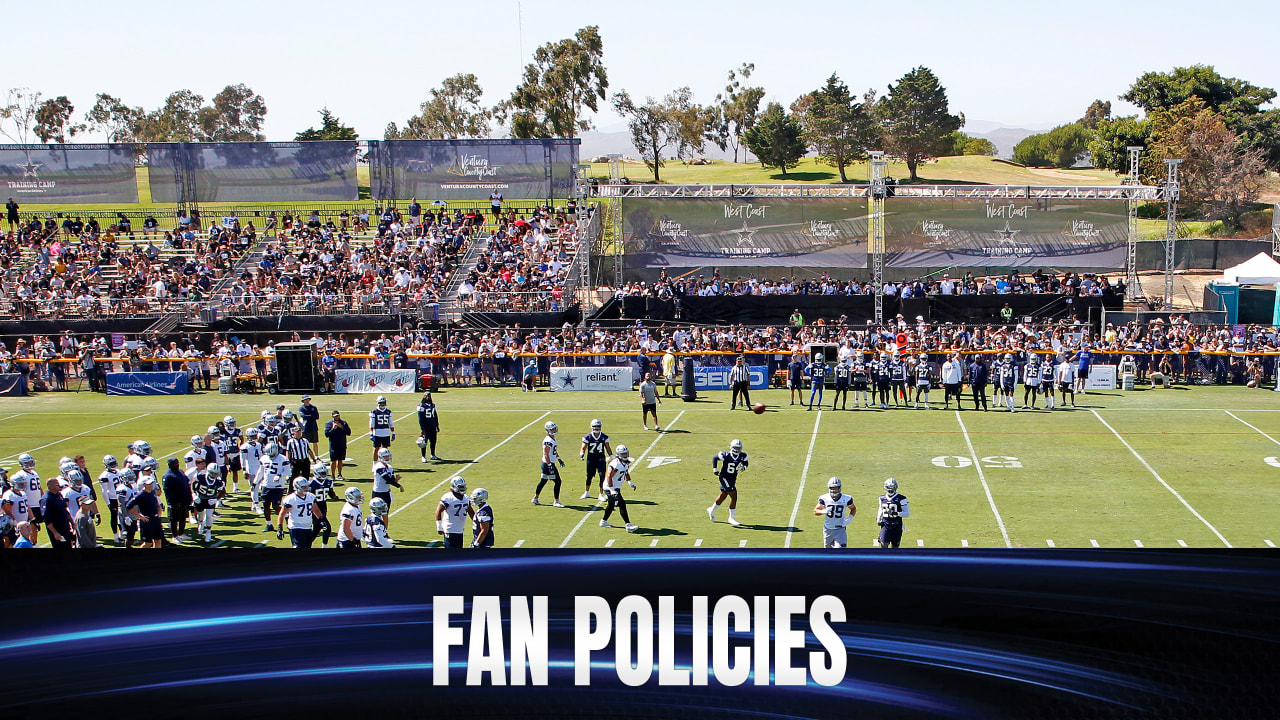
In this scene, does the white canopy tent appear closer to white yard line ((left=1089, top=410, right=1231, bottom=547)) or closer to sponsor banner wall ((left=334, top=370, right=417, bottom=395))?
white yard line ((left=1089, top=410, right=1231, bottom=547))

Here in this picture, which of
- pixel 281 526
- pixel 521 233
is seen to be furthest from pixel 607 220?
pixel 281 526

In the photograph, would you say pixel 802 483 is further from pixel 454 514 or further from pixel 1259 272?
pixel 1259 272

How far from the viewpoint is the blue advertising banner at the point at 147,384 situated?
3072cm

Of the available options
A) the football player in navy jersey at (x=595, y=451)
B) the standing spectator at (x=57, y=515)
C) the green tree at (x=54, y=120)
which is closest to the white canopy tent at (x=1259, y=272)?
the football player in navy jersey at (x=595, y=451)

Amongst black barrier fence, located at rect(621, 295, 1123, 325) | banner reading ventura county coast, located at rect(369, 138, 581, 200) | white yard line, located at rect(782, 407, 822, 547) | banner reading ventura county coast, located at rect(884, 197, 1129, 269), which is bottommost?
white yard line, located at rect(782, 407, 822, 547)

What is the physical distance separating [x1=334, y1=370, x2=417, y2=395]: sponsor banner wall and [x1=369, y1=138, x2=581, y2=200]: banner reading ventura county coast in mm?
18160

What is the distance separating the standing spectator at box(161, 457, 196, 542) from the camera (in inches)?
587

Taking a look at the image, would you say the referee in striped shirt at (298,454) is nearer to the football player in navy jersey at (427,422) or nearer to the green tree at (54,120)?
the football player in navy jersey at (427,422)

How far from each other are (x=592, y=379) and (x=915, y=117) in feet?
143

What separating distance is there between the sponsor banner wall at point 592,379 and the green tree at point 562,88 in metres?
39.3

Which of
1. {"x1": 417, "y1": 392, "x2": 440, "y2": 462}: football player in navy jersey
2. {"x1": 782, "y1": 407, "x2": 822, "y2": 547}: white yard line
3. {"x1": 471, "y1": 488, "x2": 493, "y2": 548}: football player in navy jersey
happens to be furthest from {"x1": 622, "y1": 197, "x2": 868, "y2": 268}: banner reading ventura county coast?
{"x1": 471, "y1": 488, "x2": 493, "y2": 548}: football player in navy jersey

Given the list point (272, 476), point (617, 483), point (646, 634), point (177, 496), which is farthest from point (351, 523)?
point (646, 634)

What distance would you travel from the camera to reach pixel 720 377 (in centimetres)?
3014

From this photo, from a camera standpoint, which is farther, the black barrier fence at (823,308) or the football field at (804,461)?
the black barrier fence at (823,308)
